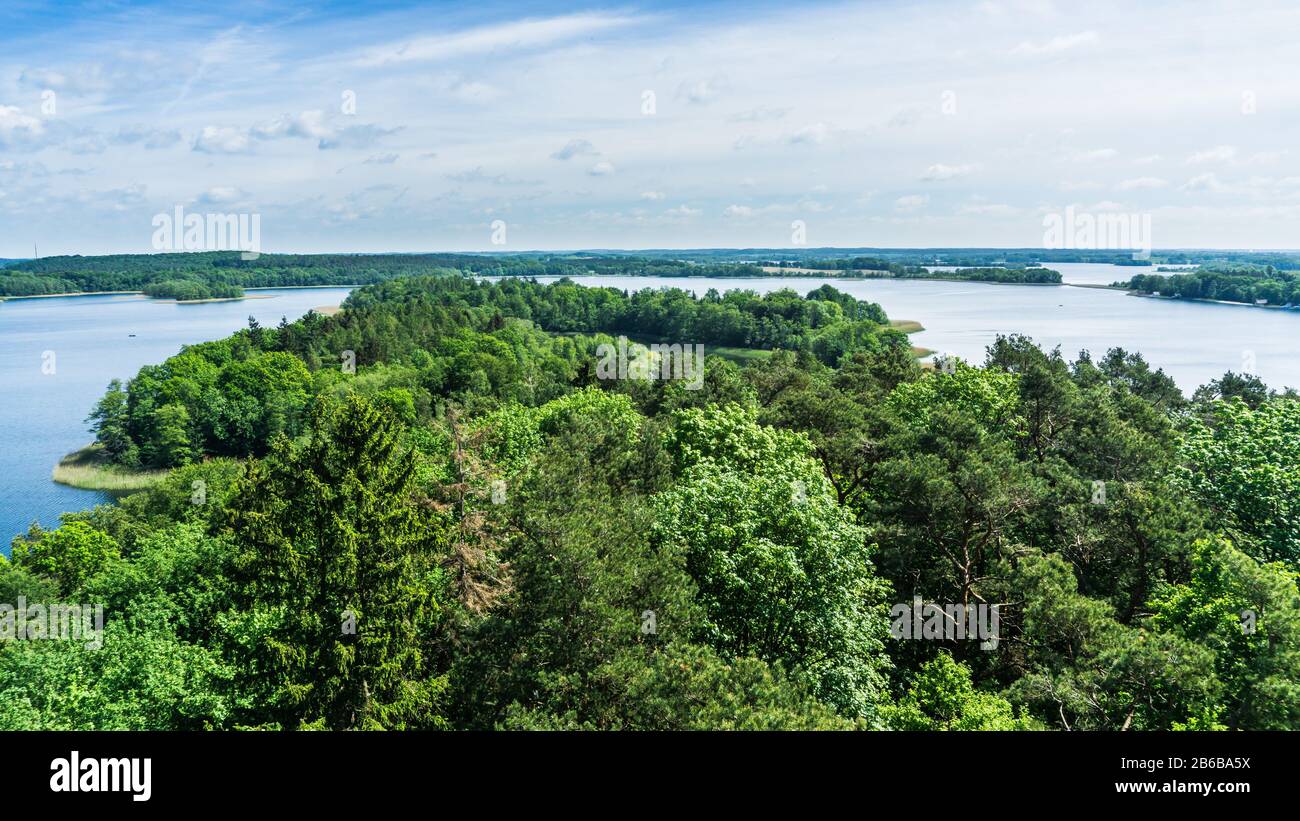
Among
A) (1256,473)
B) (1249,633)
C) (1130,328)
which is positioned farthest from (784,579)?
(1130,328)

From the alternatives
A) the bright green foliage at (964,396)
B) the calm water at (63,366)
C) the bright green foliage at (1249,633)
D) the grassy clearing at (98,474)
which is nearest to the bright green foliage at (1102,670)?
the bright green foliage at (1249,633)

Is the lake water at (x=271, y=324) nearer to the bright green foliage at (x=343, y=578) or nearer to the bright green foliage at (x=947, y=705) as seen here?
the bright green foliage at (x=947, y=705)

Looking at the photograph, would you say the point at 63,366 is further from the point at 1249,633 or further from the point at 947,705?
the point at 1249,633

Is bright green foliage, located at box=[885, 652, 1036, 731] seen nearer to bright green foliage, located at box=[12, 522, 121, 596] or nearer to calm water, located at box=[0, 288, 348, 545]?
bright green foliage, located at box=[12, 522, 121, 596]

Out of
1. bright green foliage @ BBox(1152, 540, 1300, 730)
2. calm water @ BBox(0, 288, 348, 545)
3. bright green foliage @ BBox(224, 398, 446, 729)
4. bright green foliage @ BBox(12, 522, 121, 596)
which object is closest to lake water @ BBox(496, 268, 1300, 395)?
bright green foliage @ BBox(1152, 540, 1300, 730)
